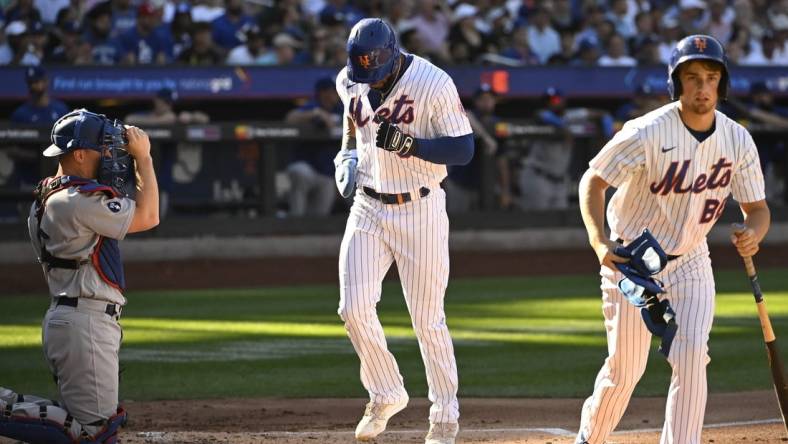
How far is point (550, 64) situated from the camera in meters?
17.1

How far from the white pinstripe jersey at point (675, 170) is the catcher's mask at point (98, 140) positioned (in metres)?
1.87

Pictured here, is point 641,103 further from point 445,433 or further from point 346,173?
point 445,433

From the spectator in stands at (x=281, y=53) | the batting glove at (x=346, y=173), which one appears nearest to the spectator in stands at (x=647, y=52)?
the spectator in stands at (x=281, y=53)

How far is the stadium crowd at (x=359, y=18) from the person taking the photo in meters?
15.4

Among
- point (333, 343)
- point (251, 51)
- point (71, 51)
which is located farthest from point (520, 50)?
point (333, 343)

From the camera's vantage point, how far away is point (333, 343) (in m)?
10.4

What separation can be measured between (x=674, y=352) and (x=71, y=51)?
11333mm

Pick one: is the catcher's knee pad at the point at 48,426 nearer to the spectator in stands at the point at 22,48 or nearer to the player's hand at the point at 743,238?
the player's hand at the point at 743,238

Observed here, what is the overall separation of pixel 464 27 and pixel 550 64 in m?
1.26

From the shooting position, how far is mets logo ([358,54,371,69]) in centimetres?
587

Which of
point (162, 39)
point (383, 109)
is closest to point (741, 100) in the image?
point (162, 39)

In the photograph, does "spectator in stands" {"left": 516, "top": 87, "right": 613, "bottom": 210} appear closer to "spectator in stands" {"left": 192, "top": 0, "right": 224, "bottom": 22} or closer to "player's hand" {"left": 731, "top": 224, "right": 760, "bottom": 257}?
"spectator in stands" {"left": 192, "top": 0, "right": 224, "bottom": 22}

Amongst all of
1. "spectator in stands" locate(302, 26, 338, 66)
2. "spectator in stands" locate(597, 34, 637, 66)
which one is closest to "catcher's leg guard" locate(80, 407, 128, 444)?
"spectator in stands" locate(302, 26, 338, 66)

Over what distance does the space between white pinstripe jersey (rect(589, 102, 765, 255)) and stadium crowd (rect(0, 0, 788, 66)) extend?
35.6 feet
